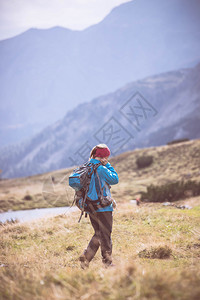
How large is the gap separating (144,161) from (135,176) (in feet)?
13.8

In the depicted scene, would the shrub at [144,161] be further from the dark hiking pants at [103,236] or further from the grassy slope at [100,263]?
the dark hiking pants at [103,236]

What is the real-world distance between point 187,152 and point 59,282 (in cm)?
3891

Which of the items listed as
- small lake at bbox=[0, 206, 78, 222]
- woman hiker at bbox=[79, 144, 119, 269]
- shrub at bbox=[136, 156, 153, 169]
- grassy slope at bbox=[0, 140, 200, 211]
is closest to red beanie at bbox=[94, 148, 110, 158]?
woman hiker at bbox=[79, 144, 119, 269]

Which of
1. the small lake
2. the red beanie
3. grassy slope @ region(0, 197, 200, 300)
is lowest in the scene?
the small lake

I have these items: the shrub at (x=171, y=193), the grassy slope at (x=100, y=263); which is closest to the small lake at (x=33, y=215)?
the grassy slope at (x=100, y=263)

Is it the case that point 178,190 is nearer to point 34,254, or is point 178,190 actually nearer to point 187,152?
point 34,254

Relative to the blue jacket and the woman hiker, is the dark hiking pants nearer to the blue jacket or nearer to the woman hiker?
the woman hiker

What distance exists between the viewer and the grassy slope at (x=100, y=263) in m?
2.69

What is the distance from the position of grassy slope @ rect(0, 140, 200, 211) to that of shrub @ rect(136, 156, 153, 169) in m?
0.80

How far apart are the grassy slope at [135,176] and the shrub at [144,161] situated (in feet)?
2.63

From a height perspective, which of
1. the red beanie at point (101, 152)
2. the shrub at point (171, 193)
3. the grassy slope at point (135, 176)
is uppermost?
the red beanie at point (101, 152)

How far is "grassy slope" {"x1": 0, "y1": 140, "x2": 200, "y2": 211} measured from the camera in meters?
28.2

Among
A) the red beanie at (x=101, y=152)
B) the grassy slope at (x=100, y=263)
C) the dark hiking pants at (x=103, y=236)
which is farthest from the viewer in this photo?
the red beanie at (x=101, y=152)

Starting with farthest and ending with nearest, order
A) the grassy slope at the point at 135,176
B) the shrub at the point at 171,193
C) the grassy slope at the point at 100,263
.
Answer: the grassy slope at the point at 135,176 → the shrub at the point at 171,193 → the grassy slope at the point at 100,263
